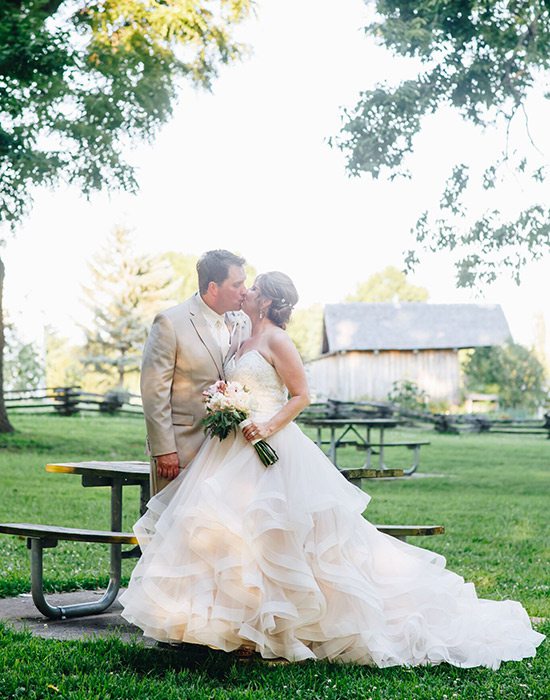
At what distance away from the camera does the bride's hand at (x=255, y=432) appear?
18.1 ft

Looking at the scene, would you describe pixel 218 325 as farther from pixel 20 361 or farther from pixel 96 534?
pixel 20 361

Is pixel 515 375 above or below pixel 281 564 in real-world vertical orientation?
above

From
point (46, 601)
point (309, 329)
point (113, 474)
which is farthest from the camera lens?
point (309, 329)

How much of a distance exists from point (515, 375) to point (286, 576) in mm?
44617

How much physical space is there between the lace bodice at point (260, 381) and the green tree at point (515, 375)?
43.7 meters

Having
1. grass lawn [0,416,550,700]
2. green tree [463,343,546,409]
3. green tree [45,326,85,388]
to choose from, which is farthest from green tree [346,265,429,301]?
grass lawn [0,416,550,700]

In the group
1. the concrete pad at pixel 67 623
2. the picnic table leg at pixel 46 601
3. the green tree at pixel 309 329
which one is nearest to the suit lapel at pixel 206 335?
the picnic table leg at pixel 46 601

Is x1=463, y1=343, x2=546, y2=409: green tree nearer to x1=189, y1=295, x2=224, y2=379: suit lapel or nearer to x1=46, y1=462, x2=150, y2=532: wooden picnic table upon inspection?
x1=46, y1=462, x2=150, y2=532: wooden picnic table

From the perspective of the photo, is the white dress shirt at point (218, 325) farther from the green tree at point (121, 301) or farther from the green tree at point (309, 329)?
the green tree at point (309, 329)

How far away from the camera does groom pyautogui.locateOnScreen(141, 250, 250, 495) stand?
570 centimetres

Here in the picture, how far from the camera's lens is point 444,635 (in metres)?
5.51

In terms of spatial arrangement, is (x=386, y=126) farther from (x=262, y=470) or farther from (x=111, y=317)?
(x=111, y=317)

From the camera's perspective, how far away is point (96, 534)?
5824 mm

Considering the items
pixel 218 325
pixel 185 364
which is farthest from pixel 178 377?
pixel 218 325
